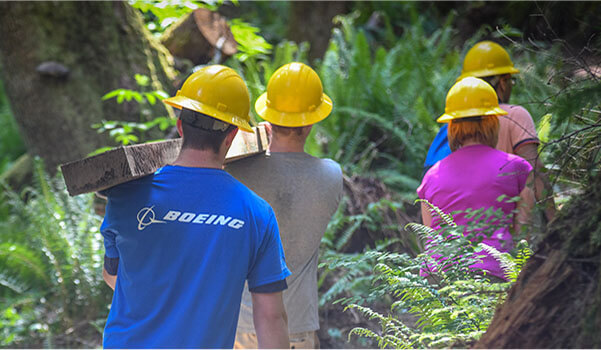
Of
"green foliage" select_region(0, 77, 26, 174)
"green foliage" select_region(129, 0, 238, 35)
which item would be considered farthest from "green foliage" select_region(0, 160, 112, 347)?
"green foliage" select_region(0, 77, 26, 174)

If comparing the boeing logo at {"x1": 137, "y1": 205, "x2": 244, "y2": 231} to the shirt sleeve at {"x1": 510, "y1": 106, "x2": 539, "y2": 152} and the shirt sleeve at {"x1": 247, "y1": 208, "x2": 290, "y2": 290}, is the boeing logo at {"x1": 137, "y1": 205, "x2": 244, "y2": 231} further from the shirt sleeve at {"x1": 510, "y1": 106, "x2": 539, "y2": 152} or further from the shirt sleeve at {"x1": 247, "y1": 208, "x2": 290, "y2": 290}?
the shirt sleeve at {"x1": 510, "y1": 106, "x2": 539, "y2": 152}

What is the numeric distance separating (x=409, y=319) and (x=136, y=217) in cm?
203

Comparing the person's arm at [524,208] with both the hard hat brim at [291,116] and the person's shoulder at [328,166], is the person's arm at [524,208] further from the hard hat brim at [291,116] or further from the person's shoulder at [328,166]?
the hard hat brim at [291,116]

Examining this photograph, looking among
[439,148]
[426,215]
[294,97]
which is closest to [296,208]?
[294,97]

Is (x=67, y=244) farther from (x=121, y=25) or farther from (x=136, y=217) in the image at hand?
(x=136, y=217)

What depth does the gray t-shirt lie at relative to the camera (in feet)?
8.47

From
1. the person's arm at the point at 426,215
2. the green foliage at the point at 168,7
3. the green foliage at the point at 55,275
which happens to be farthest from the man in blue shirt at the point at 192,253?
the green foliage at the point at 168,7

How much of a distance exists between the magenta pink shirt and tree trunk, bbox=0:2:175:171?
3830 millimetres

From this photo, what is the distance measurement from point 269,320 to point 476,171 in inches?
54.4

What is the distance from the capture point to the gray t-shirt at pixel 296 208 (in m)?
2.58

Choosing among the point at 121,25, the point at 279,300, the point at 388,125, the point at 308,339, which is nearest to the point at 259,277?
the point at 279,300

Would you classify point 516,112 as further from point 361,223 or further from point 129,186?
point 129,186

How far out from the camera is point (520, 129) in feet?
10.3

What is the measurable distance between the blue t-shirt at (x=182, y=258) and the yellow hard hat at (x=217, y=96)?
0.26 meters
